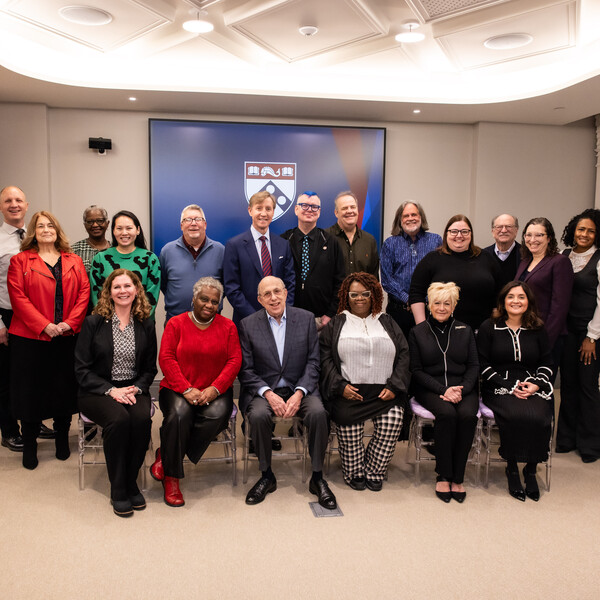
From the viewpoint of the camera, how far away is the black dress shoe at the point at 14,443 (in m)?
3.90

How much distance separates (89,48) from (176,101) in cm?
92

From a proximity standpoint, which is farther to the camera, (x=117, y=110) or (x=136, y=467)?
(x=117, y=110)

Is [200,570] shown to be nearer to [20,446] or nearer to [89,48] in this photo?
[20,446]

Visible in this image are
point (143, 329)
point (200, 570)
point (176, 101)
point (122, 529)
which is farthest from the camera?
point (176, 101)

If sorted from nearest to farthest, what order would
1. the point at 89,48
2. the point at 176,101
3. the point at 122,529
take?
the point at 122,529 < the point at 89,48 < the point at 176,101

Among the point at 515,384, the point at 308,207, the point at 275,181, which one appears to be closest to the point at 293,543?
the point at 515,384

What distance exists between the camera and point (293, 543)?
2.78 meters

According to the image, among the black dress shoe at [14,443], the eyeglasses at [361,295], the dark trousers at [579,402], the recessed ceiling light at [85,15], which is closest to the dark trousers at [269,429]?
the eyeglasses at [361,295]

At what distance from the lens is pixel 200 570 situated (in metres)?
2.52

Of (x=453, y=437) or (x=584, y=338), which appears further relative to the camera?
(x=584, y=338)

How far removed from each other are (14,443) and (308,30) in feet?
12.8

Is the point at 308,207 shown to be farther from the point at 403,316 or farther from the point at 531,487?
the point at 531,487

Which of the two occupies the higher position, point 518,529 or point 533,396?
point 533,396

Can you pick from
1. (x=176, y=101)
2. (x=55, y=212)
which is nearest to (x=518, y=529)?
(x=176, y=101)
